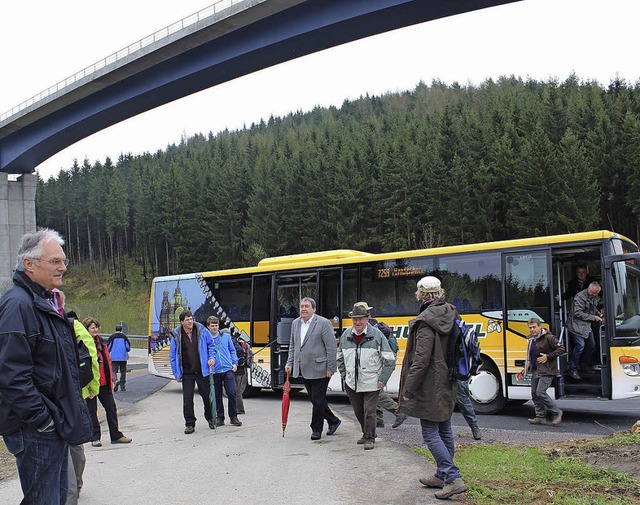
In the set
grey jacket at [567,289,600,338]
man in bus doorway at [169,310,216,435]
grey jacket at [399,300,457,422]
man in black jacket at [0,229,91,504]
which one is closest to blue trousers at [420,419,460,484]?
grey jacket at [399,300,457,422]

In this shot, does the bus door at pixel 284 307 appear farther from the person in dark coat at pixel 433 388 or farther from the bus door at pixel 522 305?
the person in dark coat at pixel 433 388

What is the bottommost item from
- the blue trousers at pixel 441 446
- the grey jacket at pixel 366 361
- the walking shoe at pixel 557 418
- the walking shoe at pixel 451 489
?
the walking shoe at pixel 557 418

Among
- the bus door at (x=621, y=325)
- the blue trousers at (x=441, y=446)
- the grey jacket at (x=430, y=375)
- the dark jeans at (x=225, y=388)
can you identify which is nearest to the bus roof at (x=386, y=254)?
the bus door at (x=621, y=325)

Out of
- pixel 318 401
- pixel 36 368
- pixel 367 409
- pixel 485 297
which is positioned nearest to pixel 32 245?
pixel 36 368

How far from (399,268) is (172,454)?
7.38 m

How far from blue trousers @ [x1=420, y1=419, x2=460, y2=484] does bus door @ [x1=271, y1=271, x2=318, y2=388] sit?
959 cm

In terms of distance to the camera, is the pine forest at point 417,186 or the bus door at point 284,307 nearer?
the bus door at point 284,307

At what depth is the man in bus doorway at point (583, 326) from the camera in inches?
471

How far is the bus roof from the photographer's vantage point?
12443 millimetres

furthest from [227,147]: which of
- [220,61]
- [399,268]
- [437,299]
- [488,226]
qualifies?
[437,299]

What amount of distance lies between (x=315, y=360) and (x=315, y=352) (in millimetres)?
123

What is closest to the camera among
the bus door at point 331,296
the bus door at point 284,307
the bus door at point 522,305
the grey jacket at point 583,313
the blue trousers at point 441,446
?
the blue trousers at point 441,446

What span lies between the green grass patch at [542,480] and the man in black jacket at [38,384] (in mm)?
3572

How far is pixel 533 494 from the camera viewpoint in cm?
593
